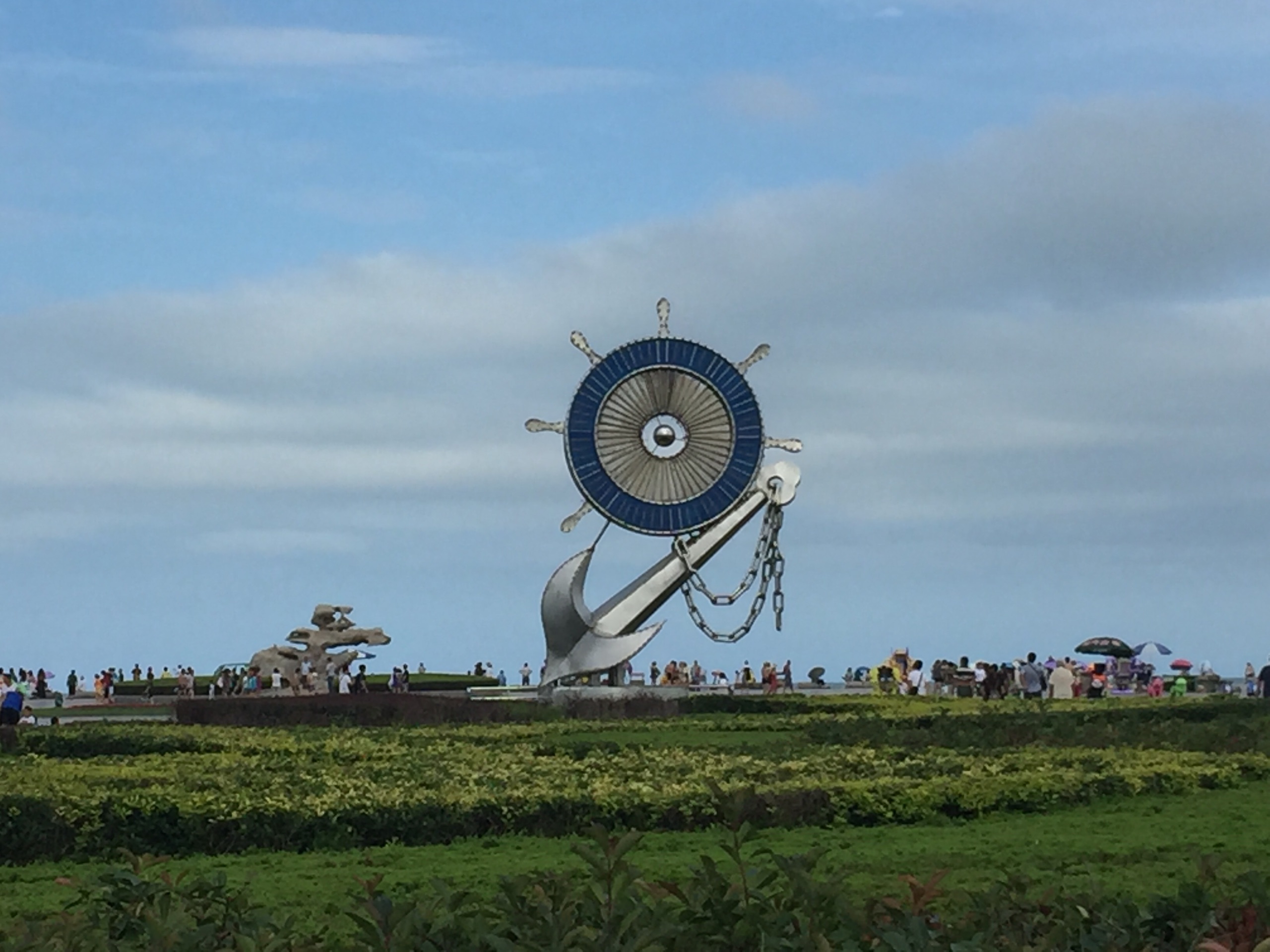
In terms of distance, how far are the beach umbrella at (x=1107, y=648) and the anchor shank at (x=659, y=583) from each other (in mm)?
20828

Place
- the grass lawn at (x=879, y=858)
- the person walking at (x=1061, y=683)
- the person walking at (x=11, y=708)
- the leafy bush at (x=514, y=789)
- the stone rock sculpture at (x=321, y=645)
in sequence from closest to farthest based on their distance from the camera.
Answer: the grass lawn at (x=879, y=858) < the leafy bush at (x=514, y=789) < the person walking at (x=11, y=708) < the person walking at (x=1061, y=683) < the stone rock sculpture at (x=321, y=645)

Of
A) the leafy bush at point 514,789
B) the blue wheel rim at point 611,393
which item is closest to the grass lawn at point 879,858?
the leafy bush at point 514,789

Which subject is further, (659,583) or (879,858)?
(659,583)

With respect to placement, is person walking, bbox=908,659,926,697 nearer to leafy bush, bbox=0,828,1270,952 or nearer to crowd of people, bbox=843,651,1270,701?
crowd of people, bbox=843,651,1270,701

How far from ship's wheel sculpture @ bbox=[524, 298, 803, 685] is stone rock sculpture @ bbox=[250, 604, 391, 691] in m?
13.3

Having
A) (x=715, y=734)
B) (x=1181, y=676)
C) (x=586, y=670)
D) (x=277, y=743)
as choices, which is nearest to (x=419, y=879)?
(x=277, y=743)

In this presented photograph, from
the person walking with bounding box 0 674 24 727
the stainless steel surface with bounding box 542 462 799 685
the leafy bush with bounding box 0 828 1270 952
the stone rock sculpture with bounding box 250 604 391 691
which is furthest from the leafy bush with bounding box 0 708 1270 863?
the stone rock sculpture with bounding box 250 604 391 691

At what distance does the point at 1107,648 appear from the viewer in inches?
1854

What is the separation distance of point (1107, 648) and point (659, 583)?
21.8m

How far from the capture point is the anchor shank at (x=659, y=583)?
95.5 ft

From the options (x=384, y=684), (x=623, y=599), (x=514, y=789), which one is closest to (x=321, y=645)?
(x=384, y=684)

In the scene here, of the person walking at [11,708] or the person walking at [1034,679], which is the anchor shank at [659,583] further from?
the person walking at [11,708]

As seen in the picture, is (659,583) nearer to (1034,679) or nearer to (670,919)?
(1034,679)

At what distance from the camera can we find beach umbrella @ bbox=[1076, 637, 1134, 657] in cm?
4697
